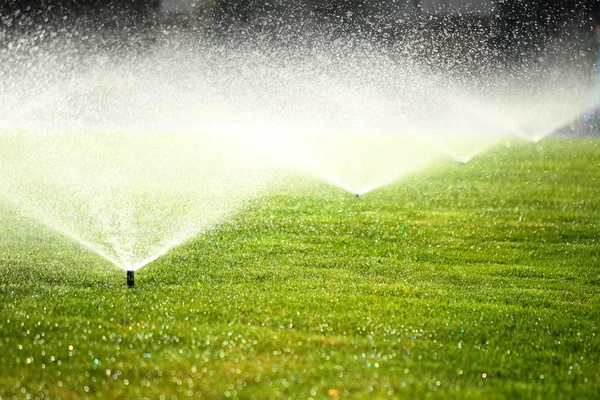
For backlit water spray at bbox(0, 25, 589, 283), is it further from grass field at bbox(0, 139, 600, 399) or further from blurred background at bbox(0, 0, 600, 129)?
grass field at bbox(0, 139, 600, 399)

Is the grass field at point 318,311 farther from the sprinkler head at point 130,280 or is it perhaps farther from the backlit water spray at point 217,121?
the backlit water spray at point 217,121

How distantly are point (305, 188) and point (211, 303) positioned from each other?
7.34m

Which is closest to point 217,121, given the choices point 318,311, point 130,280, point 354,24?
point 354,24

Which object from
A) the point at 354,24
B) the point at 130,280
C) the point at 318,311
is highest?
the point at 354,24

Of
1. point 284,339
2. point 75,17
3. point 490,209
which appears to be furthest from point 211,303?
point 75,17

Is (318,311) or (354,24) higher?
(354,24)

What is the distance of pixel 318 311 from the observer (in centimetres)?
564

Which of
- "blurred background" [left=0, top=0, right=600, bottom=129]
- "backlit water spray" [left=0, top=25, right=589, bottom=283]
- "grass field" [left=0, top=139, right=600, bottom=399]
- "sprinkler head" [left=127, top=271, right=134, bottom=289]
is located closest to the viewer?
"grass field" [left=0, top=139, right=600, bottom=399]

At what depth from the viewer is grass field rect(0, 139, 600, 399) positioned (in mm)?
4180

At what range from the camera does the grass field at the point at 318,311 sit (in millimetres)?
4180

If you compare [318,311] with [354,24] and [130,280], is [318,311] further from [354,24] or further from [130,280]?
[354,24]

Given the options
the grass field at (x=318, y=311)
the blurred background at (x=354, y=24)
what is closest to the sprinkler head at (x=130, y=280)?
the grass field at (x=318, y=311)

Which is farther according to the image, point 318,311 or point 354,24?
point 354,24

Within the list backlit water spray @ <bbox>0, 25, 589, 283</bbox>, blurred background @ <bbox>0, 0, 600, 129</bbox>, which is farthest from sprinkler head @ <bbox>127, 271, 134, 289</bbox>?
blurred background @ <bbox>0, 0, 600, 129</bbox>
